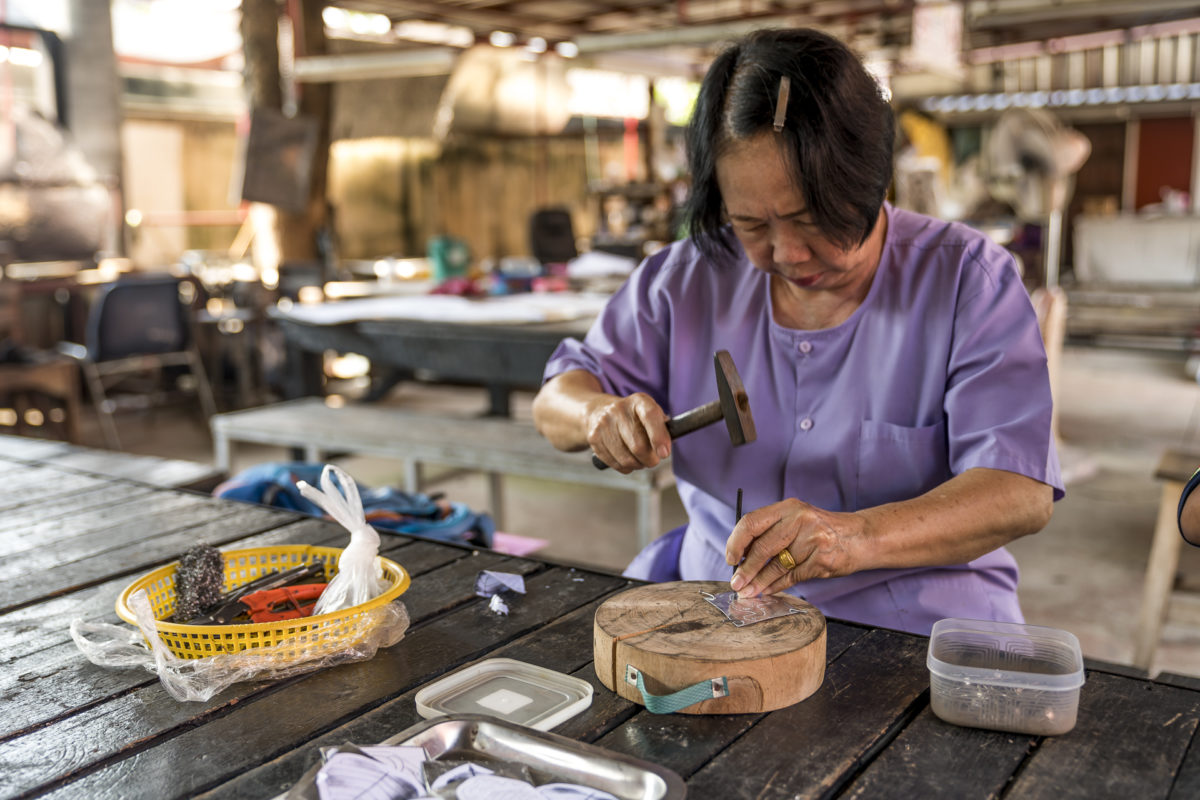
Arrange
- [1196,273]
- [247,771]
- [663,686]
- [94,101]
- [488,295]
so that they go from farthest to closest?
[1196,273], [94,101], [488,295], [663,686], [247,771]

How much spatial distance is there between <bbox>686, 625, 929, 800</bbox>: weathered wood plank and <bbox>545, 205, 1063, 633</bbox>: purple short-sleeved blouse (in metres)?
0.36

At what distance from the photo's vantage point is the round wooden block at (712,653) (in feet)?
3.52

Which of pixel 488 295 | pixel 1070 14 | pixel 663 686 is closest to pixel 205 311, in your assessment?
pixel 488 295

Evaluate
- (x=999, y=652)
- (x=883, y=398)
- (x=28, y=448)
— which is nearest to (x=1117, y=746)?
(x=999, y=652)

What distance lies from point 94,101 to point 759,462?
8074 millimetres

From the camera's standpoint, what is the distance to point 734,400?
4.30 feet

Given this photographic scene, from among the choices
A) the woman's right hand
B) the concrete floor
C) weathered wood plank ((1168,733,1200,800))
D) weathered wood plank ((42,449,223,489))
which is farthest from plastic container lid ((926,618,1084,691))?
the concrete floor

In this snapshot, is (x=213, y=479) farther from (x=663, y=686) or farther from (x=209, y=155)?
(x=209, y=155)

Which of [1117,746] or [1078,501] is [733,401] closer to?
[1117,746]

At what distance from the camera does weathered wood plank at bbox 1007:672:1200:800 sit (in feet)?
3.07

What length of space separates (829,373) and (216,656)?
1020 mm

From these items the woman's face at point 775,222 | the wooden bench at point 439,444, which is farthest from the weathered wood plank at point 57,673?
the wooden bench at point 439,444

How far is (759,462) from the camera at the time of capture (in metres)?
1.70

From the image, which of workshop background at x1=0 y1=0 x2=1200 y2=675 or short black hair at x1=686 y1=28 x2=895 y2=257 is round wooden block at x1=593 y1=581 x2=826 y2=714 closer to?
short black hair at x1=686 y1=28 x2=895 y2=257
